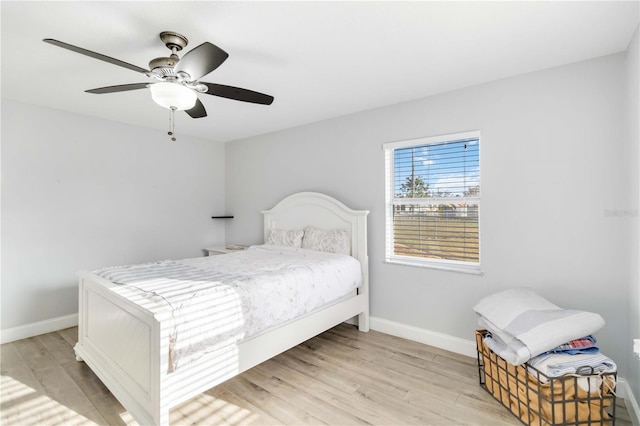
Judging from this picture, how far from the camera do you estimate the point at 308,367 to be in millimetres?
2590

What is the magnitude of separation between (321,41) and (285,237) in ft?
7.80

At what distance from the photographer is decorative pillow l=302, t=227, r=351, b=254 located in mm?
3424

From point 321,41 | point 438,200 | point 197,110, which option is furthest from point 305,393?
point 321,41

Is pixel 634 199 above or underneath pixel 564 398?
above

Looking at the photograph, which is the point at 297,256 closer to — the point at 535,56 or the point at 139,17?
the point at 139,17

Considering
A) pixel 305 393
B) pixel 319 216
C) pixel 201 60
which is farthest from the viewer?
pixel 319 216

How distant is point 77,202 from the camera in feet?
11.8

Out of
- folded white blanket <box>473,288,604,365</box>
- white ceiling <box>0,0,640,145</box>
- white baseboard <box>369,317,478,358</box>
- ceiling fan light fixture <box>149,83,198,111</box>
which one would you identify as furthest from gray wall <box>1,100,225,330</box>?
folded white blanket <box>473,288,604,365</box>

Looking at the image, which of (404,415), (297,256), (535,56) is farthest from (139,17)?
(404,415)

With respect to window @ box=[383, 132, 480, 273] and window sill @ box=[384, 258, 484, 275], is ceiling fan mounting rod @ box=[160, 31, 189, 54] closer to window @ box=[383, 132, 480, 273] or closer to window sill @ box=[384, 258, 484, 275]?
window @ box=[383, 132, 480, 273]

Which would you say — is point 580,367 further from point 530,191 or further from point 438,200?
point 438,200

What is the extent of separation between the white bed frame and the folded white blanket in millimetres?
1363

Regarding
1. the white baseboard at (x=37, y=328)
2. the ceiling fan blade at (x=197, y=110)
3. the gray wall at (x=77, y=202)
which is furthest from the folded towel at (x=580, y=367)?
the white baseboard at (x=37, y=328)

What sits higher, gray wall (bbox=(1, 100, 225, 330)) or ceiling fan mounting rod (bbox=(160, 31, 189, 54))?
ceiling fan mounting rod (bbox=(160, 31, 189, 54))
